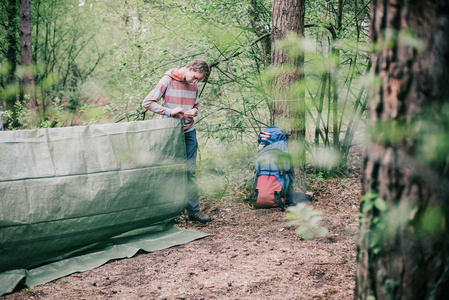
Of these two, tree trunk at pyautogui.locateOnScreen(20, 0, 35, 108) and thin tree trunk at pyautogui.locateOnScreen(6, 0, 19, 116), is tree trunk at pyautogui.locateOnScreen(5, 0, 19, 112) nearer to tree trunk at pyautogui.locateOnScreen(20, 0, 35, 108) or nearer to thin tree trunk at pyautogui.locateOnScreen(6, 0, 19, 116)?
thin tree trunk at pyautogui.locateOnScreen(6, 0, 19, 116)

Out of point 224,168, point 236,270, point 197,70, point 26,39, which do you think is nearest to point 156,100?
point 197,70

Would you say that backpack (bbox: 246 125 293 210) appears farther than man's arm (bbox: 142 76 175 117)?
Yes

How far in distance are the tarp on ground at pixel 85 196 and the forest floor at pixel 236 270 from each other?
0.21 m

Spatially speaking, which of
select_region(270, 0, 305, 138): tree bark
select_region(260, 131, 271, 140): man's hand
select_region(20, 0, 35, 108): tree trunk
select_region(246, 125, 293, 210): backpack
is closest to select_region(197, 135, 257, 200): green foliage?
select_region(246, 125, 293, 210): backpack

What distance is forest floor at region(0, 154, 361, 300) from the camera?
2295mm

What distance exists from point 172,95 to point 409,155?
2.75 meters

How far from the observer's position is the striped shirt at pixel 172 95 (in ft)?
11.7

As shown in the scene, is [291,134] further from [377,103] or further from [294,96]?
[377,103]

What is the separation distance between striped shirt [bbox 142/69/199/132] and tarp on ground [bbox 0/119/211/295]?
0.70 ft

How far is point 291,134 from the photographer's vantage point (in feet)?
14.1

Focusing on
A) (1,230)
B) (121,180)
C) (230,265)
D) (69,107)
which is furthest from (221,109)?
(69,107)

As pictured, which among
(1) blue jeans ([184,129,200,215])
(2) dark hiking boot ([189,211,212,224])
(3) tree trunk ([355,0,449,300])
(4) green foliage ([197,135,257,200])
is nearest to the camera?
(3) tree trunk ([355,0,449,300])

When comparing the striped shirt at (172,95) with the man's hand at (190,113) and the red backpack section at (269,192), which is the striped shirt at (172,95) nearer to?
the man's hand at (190,113)

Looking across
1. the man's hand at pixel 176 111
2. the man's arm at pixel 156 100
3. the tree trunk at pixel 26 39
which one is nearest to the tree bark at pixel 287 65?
the man's hand at pixel 176 111
